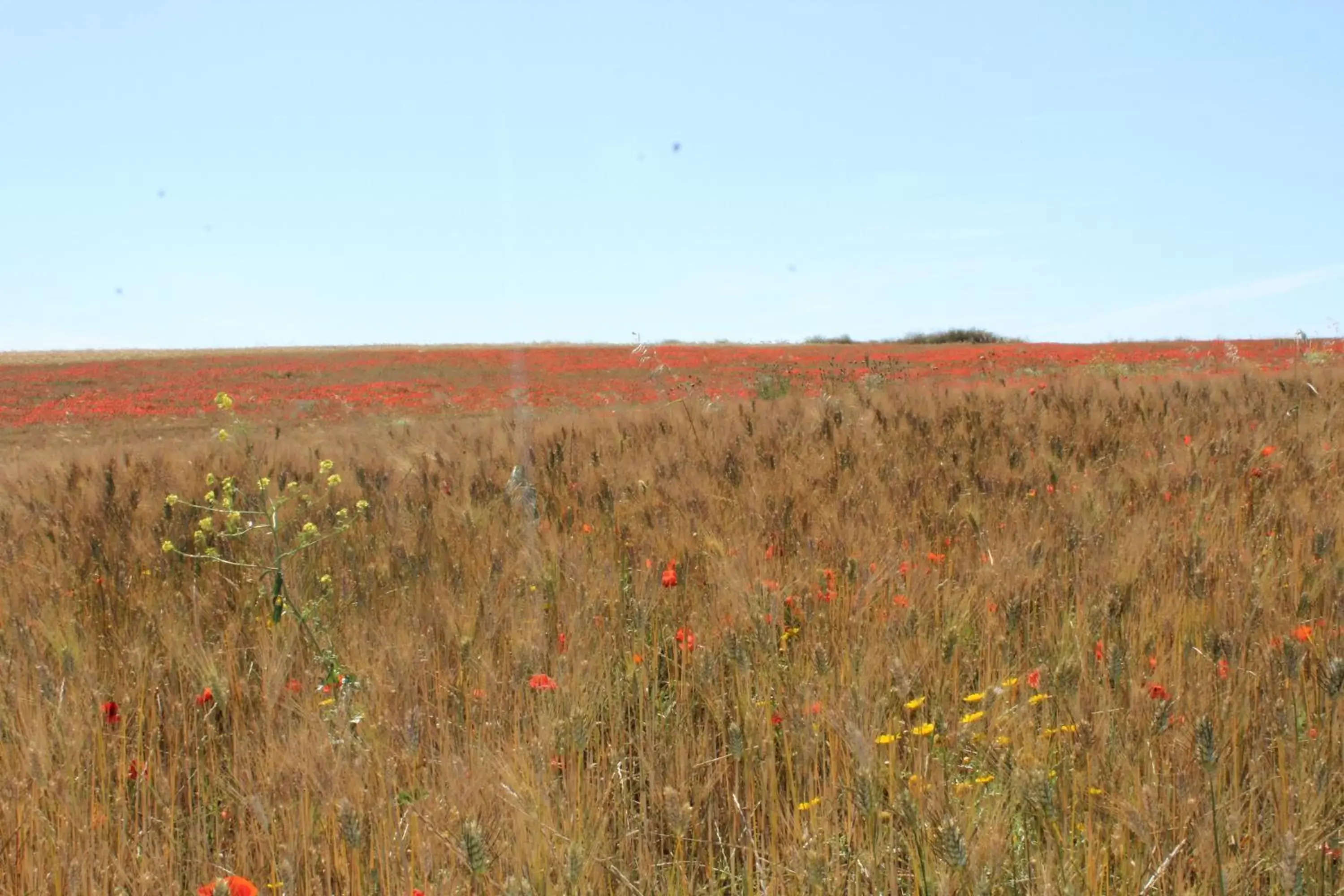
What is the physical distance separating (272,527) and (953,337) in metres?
34.4

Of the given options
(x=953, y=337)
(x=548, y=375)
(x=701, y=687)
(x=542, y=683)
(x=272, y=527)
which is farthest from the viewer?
(x=953, y=337)

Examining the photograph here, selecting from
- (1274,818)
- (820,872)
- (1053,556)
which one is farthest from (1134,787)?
(1053,556)

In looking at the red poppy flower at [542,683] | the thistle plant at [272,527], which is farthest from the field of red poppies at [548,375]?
the red poppy flower at [542,683]

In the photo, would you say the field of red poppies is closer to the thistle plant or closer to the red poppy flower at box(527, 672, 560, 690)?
the thistle plant

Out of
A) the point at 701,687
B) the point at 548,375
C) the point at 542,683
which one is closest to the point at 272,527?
the point at 542,683

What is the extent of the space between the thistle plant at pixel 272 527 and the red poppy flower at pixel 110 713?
432 millimetres

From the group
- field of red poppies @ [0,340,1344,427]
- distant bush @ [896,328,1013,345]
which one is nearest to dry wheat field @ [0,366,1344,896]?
field of red poppies @ [0,340,1344,427]

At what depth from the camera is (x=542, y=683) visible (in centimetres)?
183

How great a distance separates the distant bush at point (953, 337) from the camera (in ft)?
112

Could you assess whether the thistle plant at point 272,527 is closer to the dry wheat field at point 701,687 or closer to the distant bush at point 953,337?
the dry wheat field at point 701,687

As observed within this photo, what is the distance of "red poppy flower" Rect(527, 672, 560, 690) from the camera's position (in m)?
1.82

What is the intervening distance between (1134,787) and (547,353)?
97.3 ft

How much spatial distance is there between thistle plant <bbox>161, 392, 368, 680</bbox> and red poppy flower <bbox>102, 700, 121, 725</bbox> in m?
0.43

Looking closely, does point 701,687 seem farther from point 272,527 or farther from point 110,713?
point 272,527
